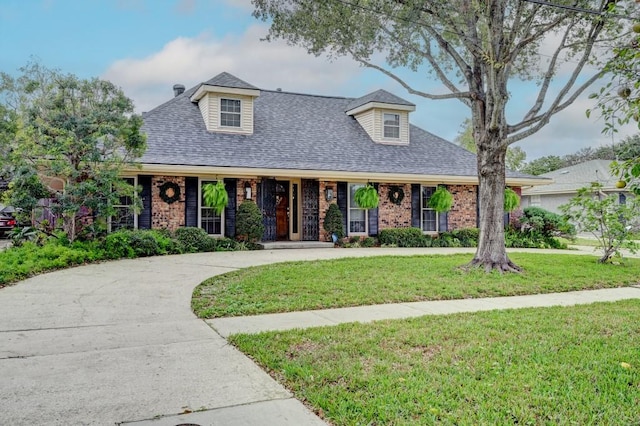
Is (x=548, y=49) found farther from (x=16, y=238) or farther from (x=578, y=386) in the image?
(x=16, y=238)

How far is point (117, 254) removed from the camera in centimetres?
1159

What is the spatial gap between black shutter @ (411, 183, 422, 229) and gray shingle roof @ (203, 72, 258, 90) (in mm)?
6573

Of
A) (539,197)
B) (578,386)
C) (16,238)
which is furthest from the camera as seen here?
(539,197)

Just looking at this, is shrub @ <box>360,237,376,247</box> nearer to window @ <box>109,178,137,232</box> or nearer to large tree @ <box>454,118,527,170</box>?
window @ <box>109,178,137,232</box>

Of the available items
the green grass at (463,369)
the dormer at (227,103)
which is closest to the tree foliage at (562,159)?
the dormer at (227,103)

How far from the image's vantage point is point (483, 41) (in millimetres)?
9703

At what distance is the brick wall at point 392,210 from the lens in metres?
17.0

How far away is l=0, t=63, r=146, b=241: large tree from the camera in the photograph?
10930 millimetres

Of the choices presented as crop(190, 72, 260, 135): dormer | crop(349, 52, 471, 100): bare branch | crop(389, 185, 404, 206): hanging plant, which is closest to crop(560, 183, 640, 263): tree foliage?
crop(349, 52, 471, 100): bare branch

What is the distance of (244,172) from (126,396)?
1140 centimetres

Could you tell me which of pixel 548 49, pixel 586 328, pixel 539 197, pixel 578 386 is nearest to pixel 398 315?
pixel 586 328

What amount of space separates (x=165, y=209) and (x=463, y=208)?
1059 cm

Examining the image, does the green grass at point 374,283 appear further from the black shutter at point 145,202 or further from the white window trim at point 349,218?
the black shutter at point 145,202

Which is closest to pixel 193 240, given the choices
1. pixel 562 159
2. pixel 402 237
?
pixel 402 237
